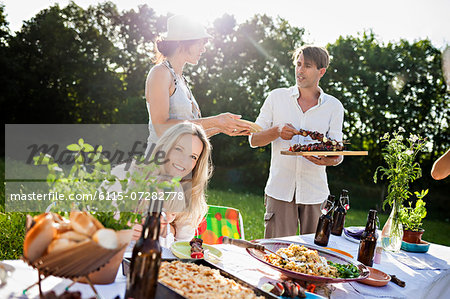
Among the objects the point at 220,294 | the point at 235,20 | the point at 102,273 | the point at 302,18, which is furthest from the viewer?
the point at 235,20

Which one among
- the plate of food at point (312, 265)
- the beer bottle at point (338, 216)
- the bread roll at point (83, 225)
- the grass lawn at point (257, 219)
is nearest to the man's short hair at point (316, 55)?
the beer bottle at point (338, 216)

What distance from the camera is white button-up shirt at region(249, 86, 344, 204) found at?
10.6 feet

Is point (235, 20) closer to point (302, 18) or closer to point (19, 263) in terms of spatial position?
point (302, 18)

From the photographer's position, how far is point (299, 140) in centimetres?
343

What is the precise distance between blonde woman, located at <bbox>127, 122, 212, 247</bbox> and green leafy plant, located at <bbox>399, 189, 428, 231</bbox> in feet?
4.02

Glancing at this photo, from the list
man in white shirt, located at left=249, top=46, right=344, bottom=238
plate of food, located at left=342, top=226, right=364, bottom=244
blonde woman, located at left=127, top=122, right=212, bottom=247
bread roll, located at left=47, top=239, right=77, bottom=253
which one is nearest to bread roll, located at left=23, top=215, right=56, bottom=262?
bread roll, located at left=47, top=239, right=77, bottom=253

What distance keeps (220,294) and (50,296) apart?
509 millimetres

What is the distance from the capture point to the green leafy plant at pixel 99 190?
1263mm

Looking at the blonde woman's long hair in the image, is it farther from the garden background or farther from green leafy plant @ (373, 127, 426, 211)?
the garden background

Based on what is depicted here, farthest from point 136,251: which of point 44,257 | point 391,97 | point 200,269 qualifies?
point 391,97

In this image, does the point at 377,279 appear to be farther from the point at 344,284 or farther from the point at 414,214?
the point at 414,214

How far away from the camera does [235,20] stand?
16.0 meters

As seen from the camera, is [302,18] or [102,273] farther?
[302,18]

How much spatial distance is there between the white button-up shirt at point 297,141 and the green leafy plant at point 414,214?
2.66ft
